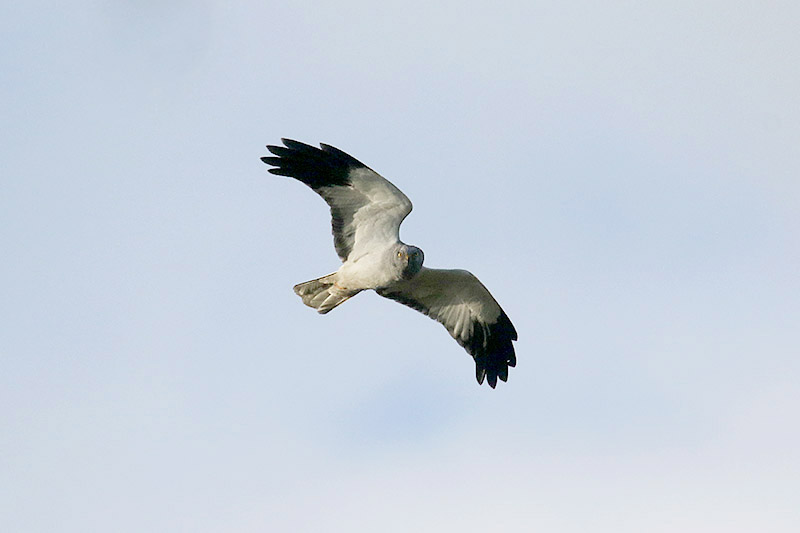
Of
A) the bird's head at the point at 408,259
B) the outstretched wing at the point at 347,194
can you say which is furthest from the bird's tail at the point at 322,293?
the bird's head at the point at 408,259

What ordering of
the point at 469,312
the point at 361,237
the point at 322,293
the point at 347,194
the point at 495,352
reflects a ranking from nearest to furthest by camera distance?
the point at 347,194
the point at 361,237
the point at 322,293
the point at 469,312
the point at 495,352

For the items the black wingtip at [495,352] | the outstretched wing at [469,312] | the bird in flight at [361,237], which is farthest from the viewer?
the black wingtip at [495,352]

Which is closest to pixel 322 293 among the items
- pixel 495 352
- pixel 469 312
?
pixel 469 312

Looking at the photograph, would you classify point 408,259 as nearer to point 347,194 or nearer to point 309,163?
point 347,194

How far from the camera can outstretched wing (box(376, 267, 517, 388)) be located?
19.0 meters

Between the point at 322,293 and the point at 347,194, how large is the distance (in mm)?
1520

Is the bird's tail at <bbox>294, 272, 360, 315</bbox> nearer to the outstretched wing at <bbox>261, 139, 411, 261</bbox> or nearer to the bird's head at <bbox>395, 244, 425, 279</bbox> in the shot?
the outstretched wing at <bbox>261, 139, 411, 261</bbox>

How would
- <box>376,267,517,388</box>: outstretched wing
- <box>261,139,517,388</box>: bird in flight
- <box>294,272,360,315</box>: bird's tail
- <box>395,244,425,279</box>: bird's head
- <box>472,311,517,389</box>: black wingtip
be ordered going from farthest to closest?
<box>472,311,517,389</box>: black wingtip → <box>376,267,517,388</box>: outstretched wing → <box>294,272,360,315</box>: bird's tail → <box>261,139,517,388</box>: bird in flight → <box>395,244,425,279</box>: bird's head

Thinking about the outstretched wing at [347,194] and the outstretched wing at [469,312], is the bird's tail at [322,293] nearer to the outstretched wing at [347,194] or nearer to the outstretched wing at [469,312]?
the outstretched wing at [347,194]

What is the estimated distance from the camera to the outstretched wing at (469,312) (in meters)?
19.0

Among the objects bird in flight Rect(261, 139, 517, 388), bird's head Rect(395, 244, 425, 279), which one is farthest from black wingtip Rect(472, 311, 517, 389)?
bird's head Rect(395, 244, 425, 279)

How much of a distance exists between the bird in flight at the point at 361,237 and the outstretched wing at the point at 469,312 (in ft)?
0.07

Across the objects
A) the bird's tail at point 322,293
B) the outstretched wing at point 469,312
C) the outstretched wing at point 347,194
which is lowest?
the bird's tail at point 322,293

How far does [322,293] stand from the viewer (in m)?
18.6
